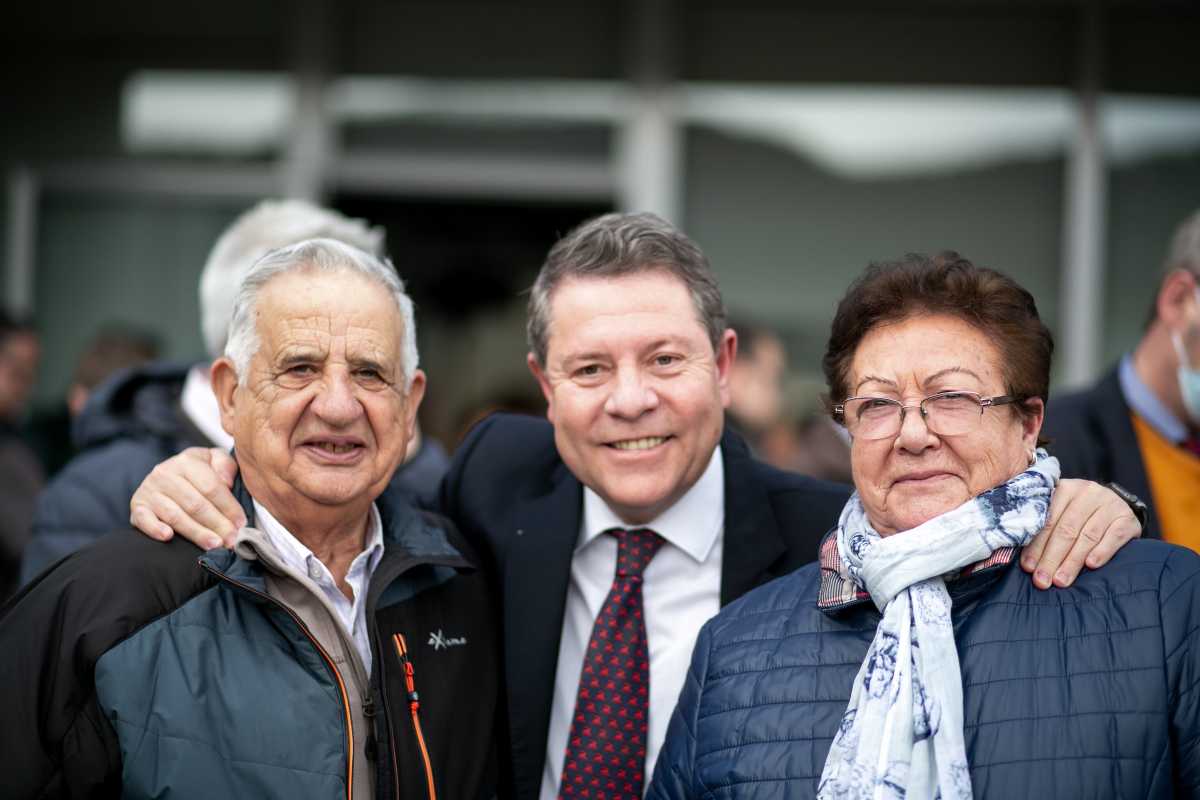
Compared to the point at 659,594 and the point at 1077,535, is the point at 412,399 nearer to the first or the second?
the point at 659,594

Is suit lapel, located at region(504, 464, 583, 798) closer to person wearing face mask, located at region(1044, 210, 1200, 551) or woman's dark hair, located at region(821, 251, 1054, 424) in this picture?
woman's dark hair, located at region(821, 251, 1054, 424)

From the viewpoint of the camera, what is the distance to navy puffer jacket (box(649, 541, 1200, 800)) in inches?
88.4

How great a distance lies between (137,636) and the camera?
2.47m

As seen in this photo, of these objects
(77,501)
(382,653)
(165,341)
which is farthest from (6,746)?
(165,341)

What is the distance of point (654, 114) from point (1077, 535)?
5.38 m

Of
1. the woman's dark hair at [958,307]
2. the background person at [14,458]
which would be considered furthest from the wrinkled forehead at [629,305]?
the background person at [14,458]

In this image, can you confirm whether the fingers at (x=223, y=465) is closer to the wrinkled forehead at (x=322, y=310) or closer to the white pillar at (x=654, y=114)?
the wrinkled forehead at (x=322, y=310)

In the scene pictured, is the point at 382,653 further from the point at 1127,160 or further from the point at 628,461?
the point at 1127,160

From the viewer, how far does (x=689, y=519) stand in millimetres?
3094

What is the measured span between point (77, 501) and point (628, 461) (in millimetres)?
1370

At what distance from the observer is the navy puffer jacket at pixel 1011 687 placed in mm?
2244

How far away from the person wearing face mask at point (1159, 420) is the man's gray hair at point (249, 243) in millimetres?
1936

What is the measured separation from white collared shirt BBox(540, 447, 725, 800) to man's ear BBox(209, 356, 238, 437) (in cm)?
84

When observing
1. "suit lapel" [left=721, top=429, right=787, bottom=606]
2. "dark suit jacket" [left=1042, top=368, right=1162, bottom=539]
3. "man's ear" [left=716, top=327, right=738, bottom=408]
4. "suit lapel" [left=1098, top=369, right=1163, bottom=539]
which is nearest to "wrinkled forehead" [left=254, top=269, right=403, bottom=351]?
"man's ear" [left=716, top=327, right=738, bottom=408]
